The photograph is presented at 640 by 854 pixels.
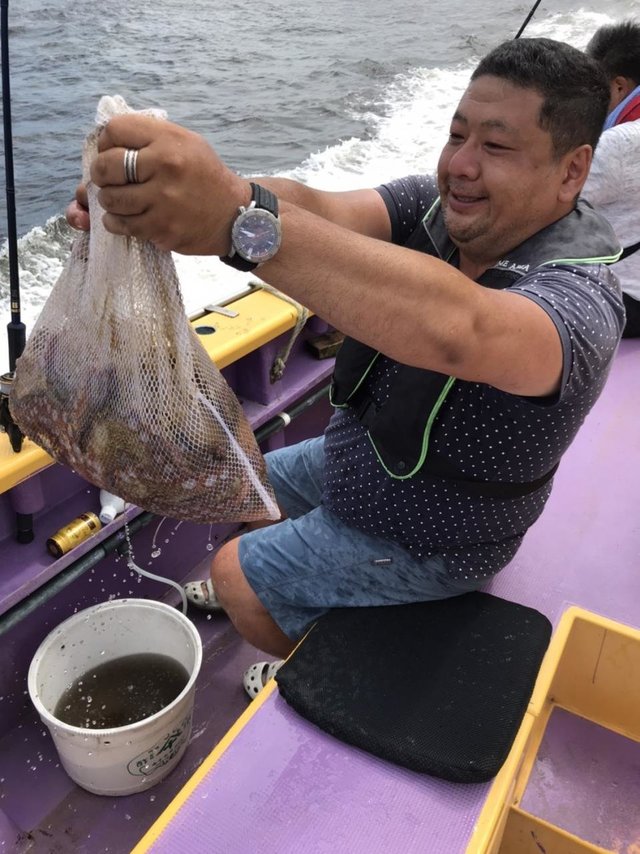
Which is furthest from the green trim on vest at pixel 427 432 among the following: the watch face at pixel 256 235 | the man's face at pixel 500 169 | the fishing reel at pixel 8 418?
the fishing reel at pixel 8 418

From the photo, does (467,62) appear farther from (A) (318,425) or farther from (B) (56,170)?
(A) (318,425)

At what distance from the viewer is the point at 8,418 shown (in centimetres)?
191

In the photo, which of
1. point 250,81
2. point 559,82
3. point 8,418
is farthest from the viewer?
point 250,81

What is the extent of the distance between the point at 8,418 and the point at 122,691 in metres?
1.00

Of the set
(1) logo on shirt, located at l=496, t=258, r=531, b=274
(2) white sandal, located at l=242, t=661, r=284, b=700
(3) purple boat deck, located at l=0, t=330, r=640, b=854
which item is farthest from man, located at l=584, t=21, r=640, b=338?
(2) white sandal, located at l=242, t=661, r=284, b=700

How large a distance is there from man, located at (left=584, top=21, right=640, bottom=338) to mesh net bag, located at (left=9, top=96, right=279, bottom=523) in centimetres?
230

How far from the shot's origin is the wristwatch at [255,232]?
1.04 m

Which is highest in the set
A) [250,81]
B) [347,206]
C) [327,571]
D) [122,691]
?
[347,206]

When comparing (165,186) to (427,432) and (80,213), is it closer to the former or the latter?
(80,213)

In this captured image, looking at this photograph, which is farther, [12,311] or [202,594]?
[202,594]

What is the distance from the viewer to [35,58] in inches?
419

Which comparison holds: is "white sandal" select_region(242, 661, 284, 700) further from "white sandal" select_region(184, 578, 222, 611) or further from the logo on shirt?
the logo on shirt

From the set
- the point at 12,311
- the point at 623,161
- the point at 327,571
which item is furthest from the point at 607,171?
the point at 12,311

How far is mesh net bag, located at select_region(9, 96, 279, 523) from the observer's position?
4.07ft
